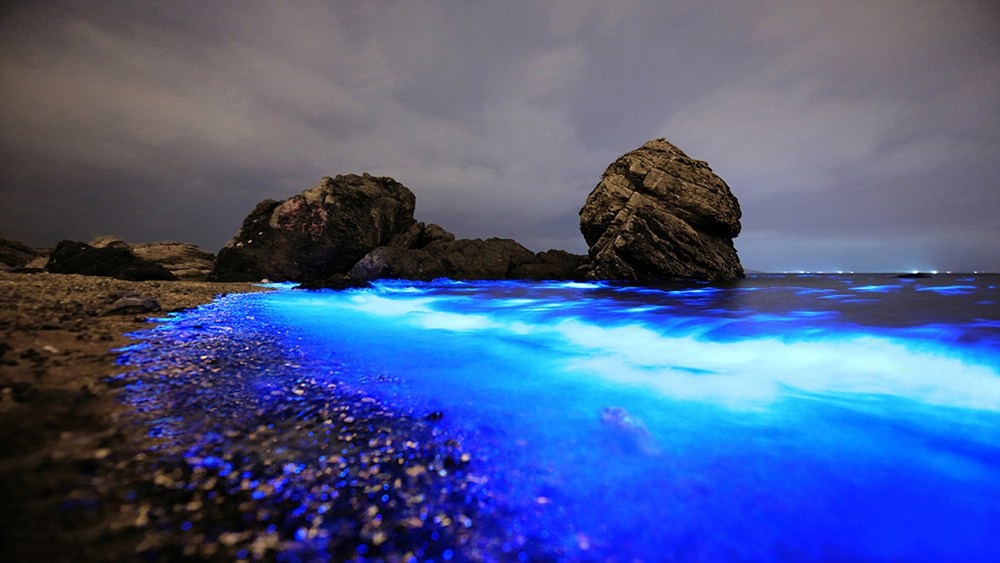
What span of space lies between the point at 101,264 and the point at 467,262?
1761 centimetres

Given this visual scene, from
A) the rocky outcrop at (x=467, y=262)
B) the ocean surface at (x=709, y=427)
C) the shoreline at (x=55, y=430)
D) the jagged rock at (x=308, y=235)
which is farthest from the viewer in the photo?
the rocky outcrop at (x=467, y=262)

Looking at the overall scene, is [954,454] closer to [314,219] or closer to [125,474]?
[125,474]

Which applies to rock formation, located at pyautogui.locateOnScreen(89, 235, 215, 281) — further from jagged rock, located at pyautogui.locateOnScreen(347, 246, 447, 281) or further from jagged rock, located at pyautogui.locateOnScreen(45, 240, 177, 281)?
jagged rock, located at pyautogui.locateOnScreen(347, 246, 447, 281)

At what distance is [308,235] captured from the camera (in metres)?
20.0

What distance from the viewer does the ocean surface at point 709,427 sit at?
4.72 ft

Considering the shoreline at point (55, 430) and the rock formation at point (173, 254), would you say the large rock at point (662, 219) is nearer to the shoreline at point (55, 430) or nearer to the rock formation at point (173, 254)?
the shoreline at point (55, 430)

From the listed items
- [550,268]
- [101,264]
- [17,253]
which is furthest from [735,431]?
[17,253]

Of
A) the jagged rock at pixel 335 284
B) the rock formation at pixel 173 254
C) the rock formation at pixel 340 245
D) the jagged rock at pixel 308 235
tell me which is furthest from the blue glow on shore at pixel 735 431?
the rock formation at pixel 173 254

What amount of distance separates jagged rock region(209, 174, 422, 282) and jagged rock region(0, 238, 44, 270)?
360 inches

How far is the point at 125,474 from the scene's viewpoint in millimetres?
1379

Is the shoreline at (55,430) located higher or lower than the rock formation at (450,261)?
lower

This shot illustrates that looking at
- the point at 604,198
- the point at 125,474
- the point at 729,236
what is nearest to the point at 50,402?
the point at 125,474

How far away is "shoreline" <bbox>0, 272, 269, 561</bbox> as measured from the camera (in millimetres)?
1041

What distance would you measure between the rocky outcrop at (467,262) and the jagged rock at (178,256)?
9.32m
